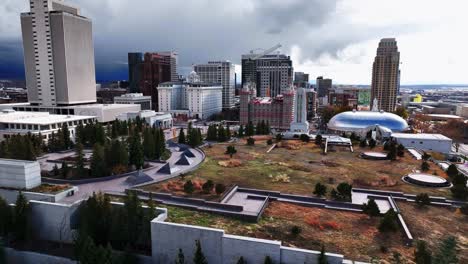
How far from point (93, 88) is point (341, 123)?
67.1 m

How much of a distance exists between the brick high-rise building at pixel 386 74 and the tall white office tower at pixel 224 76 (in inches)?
2209

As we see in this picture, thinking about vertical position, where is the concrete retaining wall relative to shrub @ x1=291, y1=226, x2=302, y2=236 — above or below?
above

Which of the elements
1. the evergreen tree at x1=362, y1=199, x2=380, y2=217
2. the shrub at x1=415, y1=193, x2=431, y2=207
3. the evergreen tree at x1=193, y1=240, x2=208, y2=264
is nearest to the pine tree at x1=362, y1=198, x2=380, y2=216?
the evergreen tree at x1=362, y1=199, x2=380, y2=217

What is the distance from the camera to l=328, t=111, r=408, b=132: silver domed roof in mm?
65625

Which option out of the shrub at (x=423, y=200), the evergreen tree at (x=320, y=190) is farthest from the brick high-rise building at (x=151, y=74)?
the shrub at (x=423, y=200)

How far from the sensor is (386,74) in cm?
10238

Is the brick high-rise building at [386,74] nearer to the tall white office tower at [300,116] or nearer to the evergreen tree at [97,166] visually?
the tall white office tower at [300,116]

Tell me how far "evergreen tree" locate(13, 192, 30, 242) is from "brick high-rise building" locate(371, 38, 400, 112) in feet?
350

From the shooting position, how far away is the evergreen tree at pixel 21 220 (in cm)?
1945

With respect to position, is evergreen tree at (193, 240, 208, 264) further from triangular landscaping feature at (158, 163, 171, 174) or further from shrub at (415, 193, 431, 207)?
shrub at (415, 193, 431, 207)

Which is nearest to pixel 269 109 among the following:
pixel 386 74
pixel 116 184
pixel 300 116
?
pixel 300 116

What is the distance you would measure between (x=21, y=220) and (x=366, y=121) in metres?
65.8

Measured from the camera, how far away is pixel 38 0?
68.6 meters

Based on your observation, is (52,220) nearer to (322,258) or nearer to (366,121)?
(322,258)
